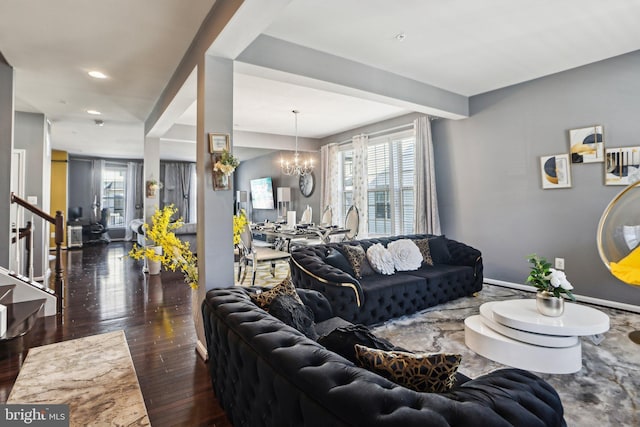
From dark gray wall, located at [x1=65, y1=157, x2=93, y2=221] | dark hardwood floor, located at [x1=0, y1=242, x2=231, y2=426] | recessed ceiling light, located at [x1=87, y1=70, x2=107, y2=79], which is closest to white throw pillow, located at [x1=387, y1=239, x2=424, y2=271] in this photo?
dark hardwood floor, located at [x1=0, y1=242, x2=231, y2=426]

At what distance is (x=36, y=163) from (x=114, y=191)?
584cm

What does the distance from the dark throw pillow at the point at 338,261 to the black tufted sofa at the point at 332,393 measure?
182cm

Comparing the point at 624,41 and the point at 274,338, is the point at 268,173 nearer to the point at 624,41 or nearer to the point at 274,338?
the point at 624,41

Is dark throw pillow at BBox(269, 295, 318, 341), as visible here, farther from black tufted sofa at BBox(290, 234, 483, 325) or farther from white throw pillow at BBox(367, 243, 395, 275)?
white throw pillow at BBox(367, 243, 395, 275)

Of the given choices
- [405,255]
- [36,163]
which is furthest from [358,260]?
[36,163]

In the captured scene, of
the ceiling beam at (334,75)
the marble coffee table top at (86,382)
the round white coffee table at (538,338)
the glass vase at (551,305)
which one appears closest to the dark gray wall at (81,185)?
the marble coffee table top at (86,382)

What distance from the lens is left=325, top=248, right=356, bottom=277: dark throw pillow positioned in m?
3.43

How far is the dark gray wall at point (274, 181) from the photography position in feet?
27.0

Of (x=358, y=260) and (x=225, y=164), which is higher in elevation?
(x=225, y=164)

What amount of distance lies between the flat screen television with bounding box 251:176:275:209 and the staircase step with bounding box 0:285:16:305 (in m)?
6.58

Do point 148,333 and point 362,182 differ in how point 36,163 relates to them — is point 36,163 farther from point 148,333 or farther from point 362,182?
point 362,182

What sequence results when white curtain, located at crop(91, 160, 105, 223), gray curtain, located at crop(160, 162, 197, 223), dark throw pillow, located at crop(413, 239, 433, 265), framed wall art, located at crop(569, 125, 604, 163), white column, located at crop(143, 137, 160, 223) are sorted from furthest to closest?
gray curtain, located at crop(160, 162, 197, 223) → white curtain, located at crop(91, 160, 105, 223) → white column, located at crop(143, 137, 160, 223) → dark throw pillow, located at crop(413, 239, 433, 265) → framed wall art, located at crop(569, 125, 604, 163)

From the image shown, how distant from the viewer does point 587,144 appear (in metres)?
3.90

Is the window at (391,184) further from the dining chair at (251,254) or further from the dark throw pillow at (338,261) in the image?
the dark throw pillow at (338,261)
